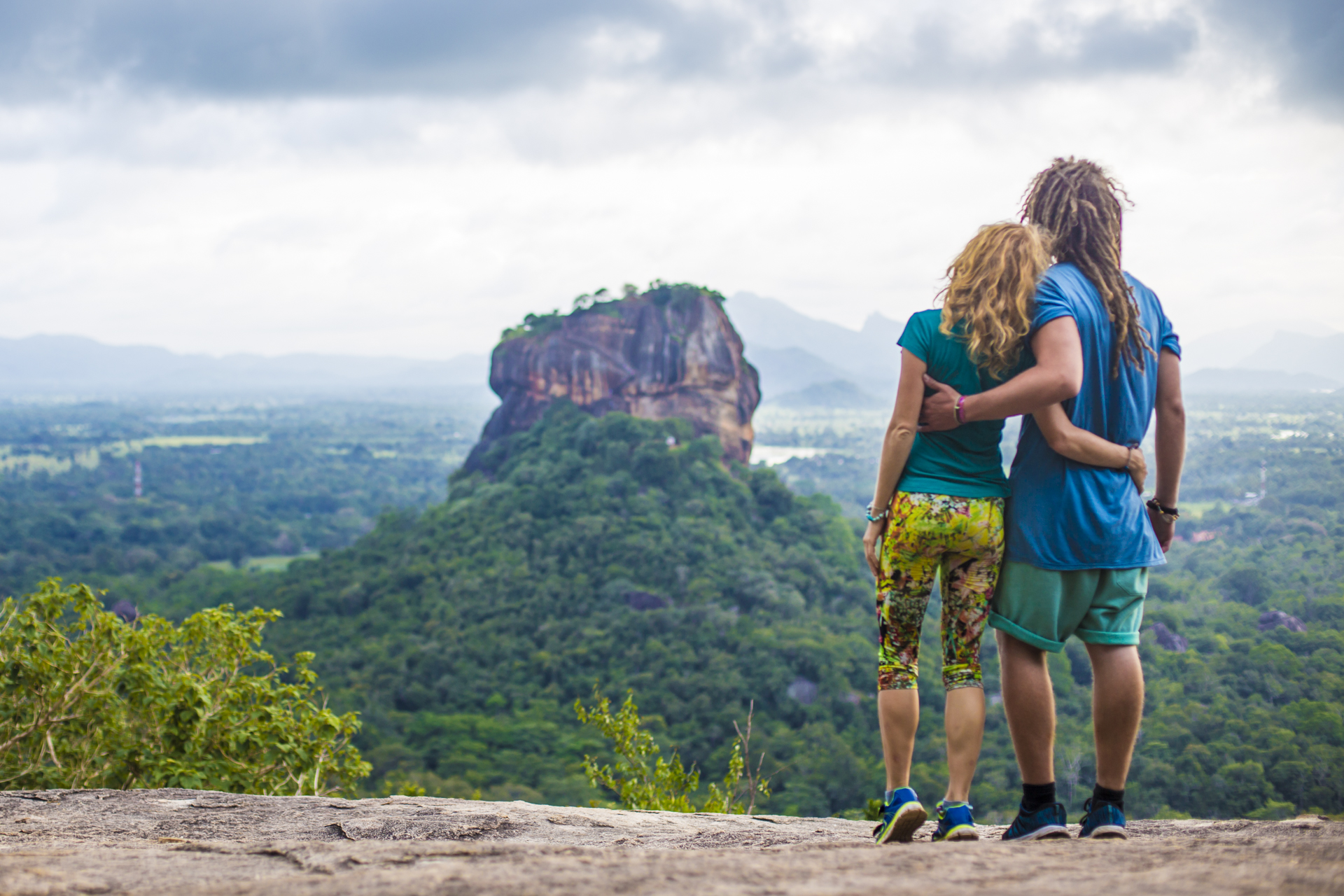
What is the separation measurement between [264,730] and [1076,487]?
5.65 m

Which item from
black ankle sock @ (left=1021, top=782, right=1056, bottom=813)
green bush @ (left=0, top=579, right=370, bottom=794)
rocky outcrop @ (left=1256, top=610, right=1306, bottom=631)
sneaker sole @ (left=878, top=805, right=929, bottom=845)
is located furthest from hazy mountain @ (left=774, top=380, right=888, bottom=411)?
sneaker sole @ (left=878, top=805, right=929, bottom=845)

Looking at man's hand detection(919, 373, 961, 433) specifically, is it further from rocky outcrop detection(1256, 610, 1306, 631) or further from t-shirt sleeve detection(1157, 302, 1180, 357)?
rocky outcrop detection(1256, 610, 1306, 631)

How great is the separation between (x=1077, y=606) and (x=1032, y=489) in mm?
377

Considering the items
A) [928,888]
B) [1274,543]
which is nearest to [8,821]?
[928,888]

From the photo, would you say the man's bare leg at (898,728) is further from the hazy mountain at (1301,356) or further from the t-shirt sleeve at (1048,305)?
the hazy mountain at (1301,356)

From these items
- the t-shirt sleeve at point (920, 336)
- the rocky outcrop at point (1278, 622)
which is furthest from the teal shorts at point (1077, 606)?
the rocky outcrop at point (1278, 622)

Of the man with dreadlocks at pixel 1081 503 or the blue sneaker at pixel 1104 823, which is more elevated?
the man with dreadlocks at pixel 1081 503

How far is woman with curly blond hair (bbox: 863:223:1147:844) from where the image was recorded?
2555 mm

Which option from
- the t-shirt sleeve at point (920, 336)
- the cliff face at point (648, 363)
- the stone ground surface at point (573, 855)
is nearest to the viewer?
the stone ground surface at point (573, 855)

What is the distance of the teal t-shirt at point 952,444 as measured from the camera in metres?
2.62

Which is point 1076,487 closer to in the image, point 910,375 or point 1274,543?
point 910,375

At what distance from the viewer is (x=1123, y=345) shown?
2621 mm

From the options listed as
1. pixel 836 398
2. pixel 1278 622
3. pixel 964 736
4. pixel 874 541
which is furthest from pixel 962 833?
pixel 836 398

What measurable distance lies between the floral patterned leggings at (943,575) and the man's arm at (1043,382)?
0.95 ft
